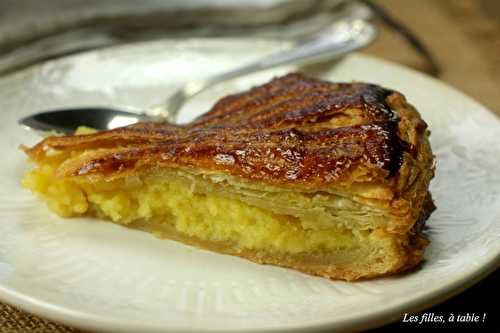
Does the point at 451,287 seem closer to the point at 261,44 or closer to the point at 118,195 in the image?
the point at 118,195

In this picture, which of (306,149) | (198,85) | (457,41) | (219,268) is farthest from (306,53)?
(219,268)

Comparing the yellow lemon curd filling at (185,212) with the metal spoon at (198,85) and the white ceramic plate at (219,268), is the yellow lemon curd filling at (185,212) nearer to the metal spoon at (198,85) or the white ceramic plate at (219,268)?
the white ceramic plate at (219,268)

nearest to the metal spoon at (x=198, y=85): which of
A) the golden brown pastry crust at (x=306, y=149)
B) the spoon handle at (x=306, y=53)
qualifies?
the spoon handle at (x=306, y=53)

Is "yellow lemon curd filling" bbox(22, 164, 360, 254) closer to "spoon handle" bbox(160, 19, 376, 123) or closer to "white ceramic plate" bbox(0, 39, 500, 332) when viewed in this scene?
"white ceramic plate" bbox(0, 39, 500, 332)

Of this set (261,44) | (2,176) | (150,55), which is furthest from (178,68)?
(2,176)

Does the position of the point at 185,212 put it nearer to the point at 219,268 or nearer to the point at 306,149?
the point at 219,268

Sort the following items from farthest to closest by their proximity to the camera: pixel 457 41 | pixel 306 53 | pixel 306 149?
pixel 457 41 → pixel 306 53 → pixel 306 149
